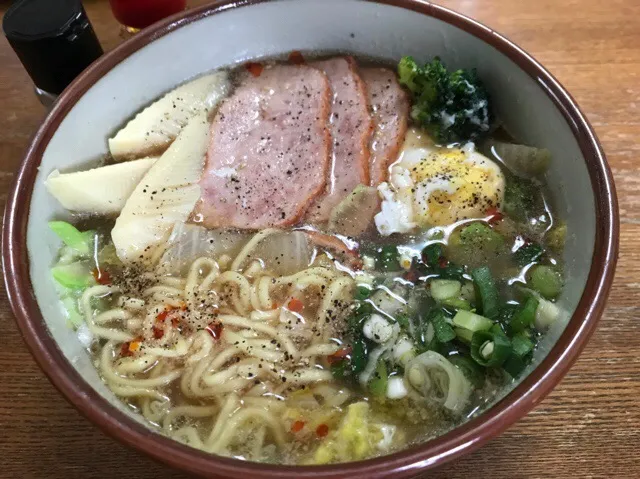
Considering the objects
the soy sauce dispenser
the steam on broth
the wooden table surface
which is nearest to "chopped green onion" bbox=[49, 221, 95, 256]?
the steam on broth

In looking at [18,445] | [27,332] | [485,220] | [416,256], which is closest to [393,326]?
[416,256]

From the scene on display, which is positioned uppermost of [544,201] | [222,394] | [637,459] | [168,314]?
[544,201]

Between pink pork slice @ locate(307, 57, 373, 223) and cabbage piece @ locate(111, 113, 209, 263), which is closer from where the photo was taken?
cabbage piece @ locate(111, 113, 209, 263)

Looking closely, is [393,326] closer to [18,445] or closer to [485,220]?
[485,220]

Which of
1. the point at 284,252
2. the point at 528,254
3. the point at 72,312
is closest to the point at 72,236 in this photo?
the point at 72,312

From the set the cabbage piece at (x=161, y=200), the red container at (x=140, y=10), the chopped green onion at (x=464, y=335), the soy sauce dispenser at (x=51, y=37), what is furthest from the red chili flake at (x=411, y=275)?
the red container at (x=140, y=10)

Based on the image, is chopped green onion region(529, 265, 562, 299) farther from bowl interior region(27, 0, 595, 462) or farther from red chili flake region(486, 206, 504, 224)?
red chili flake region(486, 206, 504, 224)
